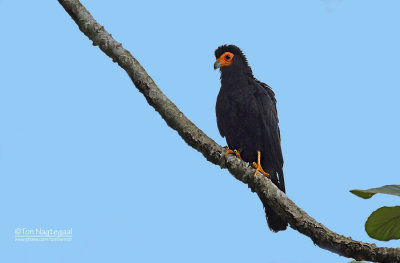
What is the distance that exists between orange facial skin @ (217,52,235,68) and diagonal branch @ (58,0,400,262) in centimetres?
241

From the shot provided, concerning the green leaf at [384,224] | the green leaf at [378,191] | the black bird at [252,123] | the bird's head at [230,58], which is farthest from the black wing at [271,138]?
the green leaf at [378,191]

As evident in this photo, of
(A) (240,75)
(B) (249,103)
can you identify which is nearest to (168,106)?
(B) (249,103)

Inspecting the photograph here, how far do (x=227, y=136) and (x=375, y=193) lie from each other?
286 centimetres

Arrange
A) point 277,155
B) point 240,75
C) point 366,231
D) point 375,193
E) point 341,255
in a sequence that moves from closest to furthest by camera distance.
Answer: point 375,193 < point 366,231 < point 341,255 < point 277,155 < point 240,75

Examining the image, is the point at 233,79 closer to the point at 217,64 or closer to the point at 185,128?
the point at 217,64

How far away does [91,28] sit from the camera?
3432 mm

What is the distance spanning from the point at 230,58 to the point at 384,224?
3381 millimetres

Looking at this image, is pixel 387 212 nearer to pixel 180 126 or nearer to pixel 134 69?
pixel 180 126

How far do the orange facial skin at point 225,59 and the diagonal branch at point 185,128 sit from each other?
2413mm

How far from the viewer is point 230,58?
5789 millimetres

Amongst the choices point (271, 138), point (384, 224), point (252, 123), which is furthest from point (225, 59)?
point (384, 224)

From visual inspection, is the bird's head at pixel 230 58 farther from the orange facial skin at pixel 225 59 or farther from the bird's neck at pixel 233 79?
the bird's neck at pixel 233 79

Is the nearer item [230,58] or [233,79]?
[233,79]

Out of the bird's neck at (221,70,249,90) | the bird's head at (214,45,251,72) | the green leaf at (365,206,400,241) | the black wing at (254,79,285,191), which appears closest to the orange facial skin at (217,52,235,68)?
the bird's head at (214,45,251,72)
